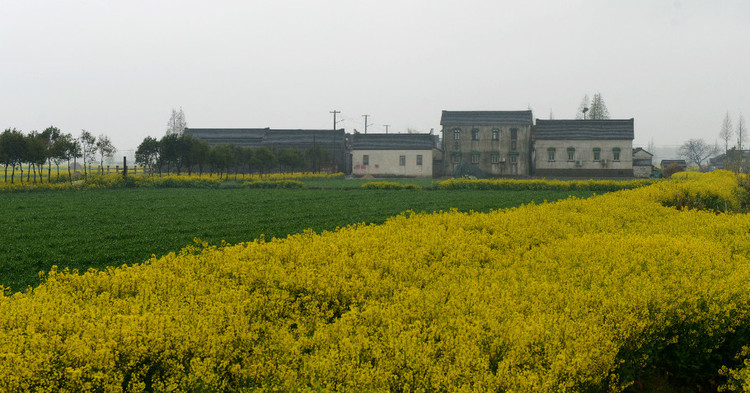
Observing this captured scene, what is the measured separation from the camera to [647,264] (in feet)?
25.6

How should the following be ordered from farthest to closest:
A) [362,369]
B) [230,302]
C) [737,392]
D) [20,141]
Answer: [20,141] → [230,302] → [737,392] → [362,369]

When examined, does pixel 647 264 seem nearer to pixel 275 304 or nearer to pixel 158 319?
pixel 275 304

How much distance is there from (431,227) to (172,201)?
19.1 m

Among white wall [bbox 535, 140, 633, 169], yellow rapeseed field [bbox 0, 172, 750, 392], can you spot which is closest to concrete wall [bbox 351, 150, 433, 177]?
white wall [bbox 535, 140, 633, 169]

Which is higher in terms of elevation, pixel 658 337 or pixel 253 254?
pixel 253 254

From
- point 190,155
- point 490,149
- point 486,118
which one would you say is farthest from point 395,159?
point 190,155

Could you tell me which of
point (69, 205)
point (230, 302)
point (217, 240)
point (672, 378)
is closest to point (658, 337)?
point (672, 378)

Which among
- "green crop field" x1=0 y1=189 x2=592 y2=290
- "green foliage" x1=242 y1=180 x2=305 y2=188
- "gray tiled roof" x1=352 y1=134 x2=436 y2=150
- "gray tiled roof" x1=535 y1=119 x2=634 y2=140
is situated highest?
"gray tiled roof" x1=535 y1=119 x2=634 y2=140

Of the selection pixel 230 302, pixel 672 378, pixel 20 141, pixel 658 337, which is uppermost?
pixel 20 141

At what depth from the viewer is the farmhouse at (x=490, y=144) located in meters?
66.4

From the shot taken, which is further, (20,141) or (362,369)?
(20,141)

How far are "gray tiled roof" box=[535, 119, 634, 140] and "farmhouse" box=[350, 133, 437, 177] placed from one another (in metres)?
14.2

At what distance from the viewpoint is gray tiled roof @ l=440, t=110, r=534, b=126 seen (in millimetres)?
67375

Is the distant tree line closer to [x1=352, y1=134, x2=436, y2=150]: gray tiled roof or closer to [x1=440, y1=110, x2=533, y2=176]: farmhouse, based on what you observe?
[x1=352, y1=134, x2=436, y2=150]: gray tiled roof
